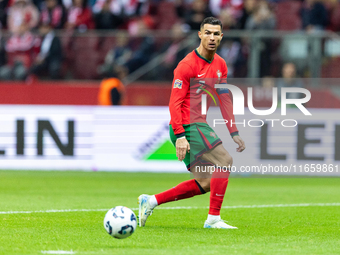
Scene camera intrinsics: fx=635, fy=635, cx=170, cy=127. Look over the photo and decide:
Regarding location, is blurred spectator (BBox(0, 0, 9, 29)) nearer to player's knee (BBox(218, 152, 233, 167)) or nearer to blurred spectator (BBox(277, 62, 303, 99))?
blurred spectator (BBox(277, 62, 303, 99))

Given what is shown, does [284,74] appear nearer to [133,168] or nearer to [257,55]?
[257,55]

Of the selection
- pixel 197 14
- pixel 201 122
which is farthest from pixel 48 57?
pixel 201 122

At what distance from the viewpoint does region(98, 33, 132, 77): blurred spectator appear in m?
15.7

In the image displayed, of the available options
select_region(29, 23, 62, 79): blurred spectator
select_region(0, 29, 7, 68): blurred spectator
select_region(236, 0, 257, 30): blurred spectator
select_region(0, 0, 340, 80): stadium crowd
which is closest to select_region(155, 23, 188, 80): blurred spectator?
select_region(0, 0, 340, 80): stadium crowd

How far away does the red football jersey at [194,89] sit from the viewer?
21.7ft

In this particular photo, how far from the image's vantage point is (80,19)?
17.3m

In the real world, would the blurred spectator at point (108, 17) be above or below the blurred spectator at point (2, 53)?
above

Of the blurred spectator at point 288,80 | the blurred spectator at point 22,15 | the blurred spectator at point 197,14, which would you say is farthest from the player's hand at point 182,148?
the blurred spectator at point 22,15

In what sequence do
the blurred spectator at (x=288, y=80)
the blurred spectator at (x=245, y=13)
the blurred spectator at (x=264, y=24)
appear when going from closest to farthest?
1. the blurred spectator at (x=288, y=80)
2. the blurred spectator at (x=264, y=24)
3. the blurred spectator at (x=245, y=13)

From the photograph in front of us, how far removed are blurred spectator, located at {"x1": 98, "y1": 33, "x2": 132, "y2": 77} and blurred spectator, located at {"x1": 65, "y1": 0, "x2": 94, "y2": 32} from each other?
5.36ft

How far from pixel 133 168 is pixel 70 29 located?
16.3 feet

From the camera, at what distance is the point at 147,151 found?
14.2m

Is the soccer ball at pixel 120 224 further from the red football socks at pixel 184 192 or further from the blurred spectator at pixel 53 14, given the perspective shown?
the blurred spectator at pixel 53 14

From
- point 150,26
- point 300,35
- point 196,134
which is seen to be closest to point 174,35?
point 150,26
